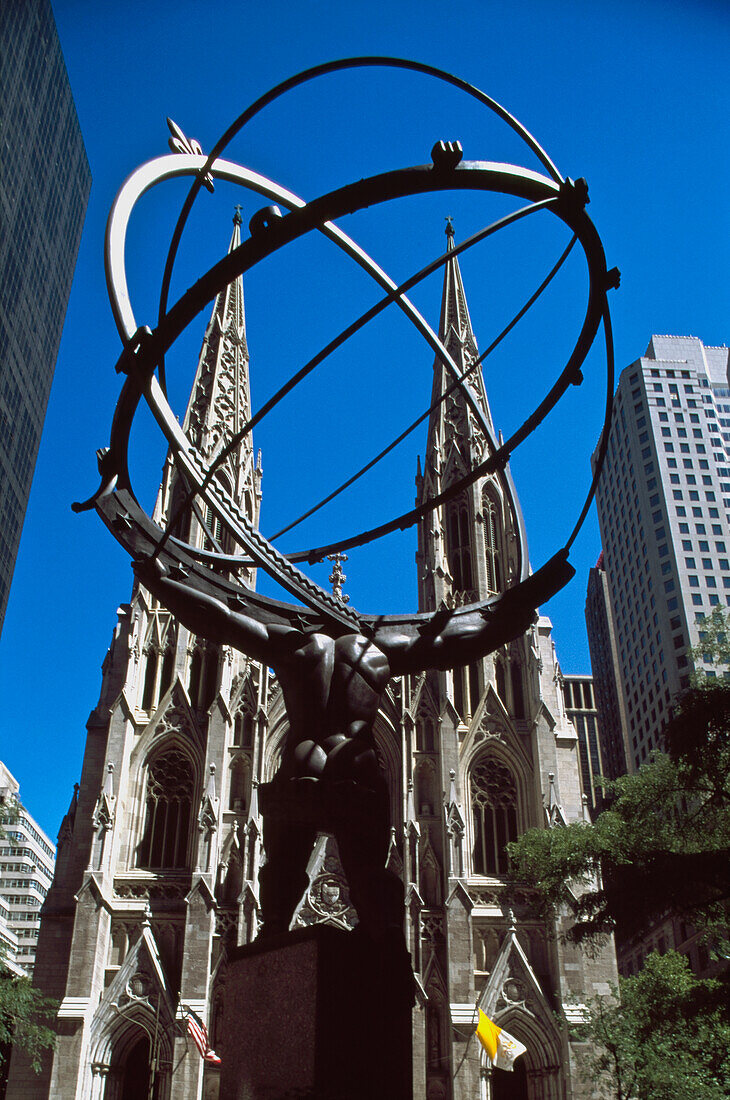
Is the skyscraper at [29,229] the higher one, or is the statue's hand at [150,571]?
the skyscraper at [29,229]

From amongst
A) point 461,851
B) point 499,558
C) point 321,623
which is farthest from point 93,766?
point 321,623

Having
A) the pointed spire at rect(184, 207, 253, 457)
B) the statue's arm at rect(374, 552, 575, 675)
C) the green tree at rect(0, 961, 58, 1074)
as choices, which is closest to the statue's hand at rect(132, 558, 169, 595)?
the statue's arm at rect(374, 552, 575, 675)

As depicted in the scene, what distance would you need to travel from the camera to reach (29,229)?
5322 cm

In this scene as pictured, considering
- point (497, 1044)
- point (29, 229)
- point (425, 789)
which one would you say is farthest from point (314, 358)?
point (29, 229)

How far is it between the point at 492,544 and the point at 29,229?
31.6m

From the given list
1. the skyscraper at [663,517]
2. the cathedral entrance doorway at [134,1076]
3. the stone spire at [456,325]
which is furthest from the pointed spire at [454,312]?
the cathedral entrance doorway at [134,1076]

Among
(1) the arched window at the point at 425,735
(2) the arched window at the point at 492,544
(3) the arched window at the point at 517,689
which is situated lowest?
(1) the arched window at the point at 425,735

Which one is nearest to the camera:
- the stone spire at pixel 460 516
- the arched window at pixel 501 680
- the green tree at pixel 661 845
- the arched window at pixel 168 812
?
the green tree at pixel 661 845

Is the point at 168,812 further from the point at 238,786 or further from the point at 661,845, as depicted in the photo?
the point at 661,845

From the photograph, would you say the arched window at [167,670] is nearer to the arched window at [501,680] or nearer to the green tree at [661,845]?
the arched window at [501,680]

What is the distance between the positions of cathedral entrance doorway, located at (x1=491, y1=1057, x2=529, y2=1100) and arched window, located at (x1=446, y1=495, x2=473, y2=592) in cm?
1803

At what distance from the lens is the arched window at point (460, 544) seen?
41.7 metres

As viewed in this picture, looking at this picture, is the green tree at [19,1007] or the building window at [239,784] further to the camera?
the building window at [239,784]

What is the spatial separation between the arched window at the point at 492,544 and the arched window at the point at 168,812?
14489 millimetres
